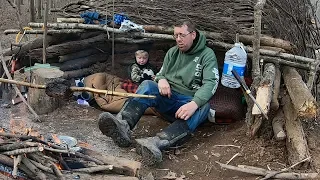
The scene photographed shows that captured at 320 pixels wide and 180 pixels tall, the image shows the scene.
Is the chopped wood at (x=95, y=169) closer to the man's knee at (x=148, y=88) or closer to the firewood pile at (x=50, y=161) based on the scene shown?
the firewood pile at (x=50, y=161)

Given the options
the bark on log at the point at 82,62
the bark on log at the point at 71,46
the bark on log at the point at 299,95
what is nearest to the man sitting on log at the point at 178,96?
the bark on log at the point at 299,95

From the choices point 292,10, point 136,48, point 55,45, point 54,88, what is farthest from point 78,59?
point 292,10

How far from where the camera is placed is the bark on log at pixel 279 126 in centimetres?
474

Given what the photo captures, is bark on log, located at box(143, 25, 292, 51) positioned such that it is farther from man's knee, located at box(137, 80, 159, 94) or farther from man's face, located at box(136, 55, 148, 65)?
man's knee, located at box(137, 80, 159, 94)

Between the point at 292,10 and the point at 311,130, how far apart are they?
2253 millimetres

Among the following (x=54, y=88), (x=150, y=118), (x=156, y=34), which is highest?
(x=156, y=34)

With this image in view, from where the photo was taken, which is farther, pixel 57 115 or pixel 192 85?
pixel 57 115

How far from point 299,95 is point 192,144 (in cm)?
139

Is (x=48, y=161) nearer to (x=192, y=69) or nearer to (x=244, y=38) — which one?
(x=192, y=69)

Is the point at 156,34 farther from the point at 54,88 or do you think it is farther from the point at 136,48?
the point at 54,88

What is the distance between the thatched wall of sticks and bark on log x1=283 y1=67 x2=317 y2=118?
639mm

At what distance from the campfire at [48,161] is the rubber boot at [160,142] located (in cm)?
43

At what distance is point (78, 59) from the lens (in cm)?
766

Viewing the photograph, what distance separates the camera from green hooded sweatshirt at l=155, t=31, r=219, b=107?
532cm
